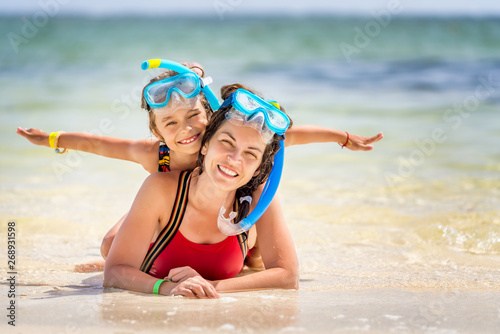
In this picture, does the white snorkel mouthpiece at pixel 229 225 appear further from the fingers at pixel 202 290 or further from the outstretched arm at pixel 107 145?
the outstretched arm at pixel 107 145

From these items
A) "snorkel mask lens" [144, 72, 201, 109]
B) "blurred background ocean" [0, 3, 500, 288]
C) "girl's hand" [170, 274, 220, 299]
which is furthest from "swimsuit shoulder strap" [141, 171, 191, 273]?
"blurred background ocean" [0, 3, 500, 288]

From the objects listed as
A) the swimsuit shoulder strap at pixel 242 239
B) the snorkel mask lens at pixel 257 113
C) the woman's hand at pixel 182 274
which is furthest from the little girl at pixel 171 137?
the woman's hand at pixel 182 274

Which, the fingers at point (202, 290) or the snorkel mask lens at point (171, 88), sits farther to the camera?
the snorkel mask lens at point (171, 88)

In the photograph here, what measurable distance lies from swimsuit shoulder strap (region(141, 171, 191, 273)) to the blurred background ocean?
2.43 feet

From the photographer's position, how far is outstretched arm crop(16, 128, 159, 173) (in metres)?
3.93

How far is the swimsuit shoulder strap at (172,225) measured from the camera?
3.08 meters

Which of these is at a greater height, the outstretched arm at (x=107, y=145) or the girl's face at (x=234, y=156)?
the outstretched arm at (x=107, y=145)

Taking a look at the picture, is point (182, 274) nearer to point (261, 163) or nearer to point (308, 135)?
point (261, 163)

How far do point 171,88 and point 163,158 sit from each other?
1.95ft

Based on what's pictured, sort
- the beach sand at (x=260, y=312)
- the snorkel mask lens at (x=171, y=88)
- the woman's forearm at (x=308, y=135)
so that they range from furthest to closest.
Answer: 1. the woman's forearm at (x=308, y=135)
2. the snorkel mask lens at (x=171, y=88)
3. the beach sand at (x=260, y=312)

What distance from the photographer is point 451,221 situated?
4.88 m

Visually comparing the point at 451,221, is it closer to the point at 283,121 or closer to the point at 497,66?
the point at 283,121

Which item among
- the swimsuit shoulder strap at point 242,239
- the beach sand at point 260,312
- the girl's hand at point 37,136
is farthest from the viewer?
the girl's hand at point 37,136

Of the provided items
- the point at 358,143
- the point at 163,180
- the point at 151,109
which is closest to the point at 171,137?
the point at 151,109
